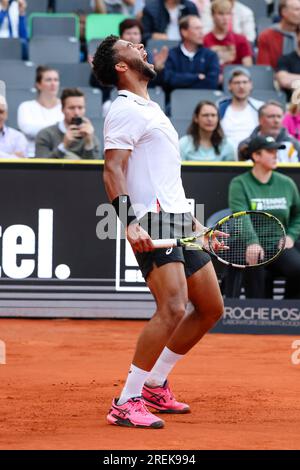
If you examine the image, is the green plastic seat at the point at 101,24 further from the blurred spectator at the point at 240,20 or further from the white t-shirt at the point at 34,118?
the white t-shirt at the point at 34,118

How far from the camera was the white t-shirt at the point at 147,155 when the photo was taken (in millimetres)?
6113

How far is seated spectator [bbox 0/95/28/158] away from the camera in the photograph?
10977mm

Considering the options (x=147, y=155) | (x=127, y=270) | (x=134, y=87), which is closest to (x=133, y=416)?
(x=147, y=155)

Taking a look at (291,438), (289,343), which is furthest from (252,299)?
(291,438)

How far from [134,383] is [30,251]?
13.8 feet

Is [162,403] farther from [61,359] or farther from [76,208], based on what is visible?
[76,208]

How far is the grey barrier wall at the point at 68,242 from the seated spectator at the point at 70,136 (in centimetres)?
44

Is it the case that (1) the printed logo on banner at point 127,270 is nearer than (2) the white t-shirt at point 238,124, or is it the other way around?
(1) the printed logo on banner at point 127,270

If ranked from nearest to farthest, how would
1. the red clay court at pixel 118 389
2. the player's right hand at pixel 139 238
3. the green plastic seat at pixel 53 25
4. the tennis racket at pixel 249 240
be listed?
the red clay court at pixel 118 389, the player's right hand at pixel 139 238, the tennis racket at pixel 249 240, the green plastic seat at pixel 53 25

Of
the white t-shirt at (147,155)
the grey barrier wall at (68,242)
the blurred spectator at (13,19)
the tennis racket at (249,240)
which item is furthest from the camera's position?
the blurred spectator at (13,19)

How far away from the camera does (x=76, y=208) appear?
1040 centimetres

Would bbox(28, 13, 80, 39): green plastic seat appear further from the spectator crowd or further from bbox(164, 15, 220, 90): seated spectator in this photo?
bbox(164, 15, 220, 90): seated spectator

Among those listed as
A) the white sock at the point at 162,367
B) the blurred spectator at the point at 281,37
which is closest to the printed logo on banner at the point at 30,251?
the white sock at the point at 162,367

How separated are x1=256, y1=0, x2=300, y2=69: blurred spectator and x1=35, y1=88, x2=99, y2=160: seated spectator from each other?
330 cm
